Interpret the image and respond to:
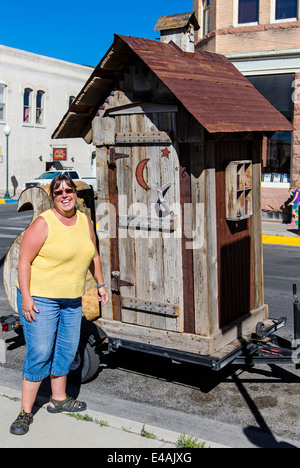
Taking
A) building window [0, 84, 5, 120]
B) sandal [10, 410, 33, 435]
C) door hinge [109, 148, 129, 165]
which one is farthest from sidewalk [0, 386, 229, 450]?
building window [0, 84, 5, 120]

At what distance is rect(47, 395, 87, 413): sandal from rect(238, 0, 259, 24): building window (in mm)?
16468

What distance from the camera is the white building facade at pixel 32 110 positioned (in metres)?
33.2

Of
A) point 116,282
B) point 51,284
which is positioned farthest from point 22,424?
point 116,282

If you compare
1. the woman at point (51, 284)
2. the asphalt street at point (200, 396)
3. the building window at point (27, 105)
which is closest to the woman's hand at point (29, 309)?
the woman at point (51, 284)

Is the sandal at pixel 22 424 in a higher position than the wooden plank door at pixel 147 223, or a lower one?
lower

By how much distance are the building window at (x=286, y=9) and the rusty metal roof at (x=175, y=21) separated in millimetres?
13503

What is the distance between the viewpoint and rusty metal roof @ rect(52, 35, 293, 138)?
490cm

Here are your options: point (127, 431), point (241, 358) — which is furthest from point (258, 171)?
point (127, 431)

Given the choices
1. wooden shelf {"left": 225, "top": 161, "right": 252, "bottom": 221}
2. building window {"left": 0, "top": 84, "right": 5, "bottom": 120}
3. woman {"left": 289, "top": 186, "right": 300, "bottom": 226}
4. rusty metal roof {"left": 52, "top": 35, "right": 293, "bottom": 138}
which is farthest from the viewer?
building window {"left": 0, "top": 84, "right": 5, "bottom": 120}

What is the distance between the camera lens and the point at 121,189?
215 inches

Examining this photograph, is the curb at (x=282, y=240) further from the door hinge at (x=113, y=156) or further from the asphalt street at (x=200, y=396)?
the door hinge at (x=113, y=156)

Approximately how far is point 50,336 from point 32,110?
32.2 m

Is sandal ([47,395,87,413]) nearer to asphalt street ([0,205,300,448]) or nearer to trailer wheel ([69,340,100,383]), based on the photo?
asphalt street ([0,205,300,448])

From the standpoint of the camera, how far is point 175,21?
5.70 metres
